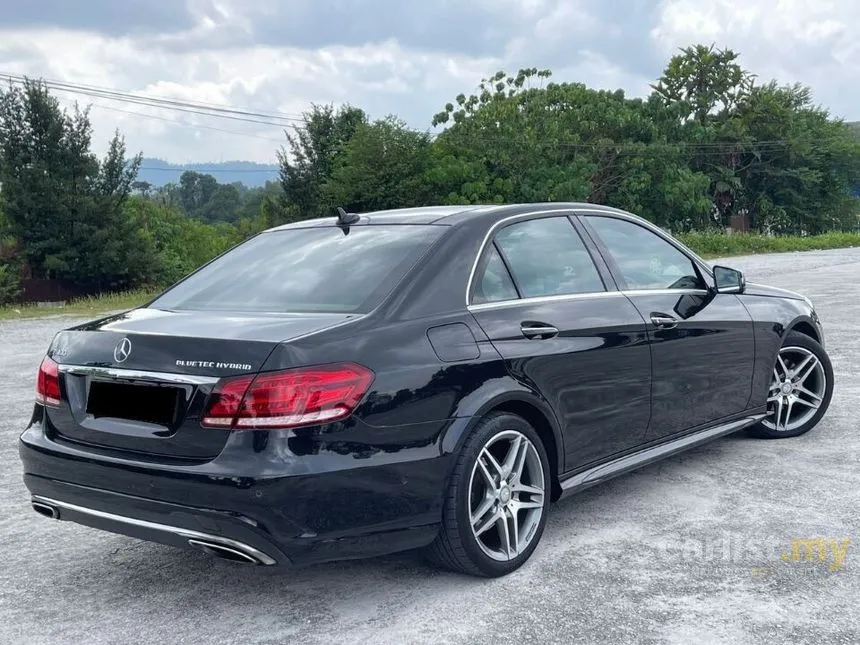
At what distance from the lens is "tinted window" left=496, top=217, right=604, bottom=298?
4.20 metres

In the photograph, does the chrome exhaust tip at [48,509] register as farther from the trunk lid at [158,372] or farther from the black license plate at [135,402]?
the black license plate at [135,402]

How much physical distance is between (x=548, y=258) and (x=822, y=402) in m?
2.72

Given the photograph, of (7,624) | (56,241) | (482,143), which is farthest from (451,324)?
(482,143)

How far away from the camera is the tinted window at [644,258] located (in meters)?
4.76

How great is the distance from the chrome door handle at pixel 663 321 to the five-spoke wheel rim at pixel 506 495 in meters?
1.12

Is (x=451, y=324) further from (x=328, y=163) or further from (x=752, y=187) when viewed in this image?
(x=752, y=187)

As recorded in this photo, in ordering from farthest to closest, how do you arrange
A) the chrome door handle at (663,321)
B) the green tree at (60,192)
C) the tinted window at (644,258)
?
the green tree at (60,192) → the tinted window at (644,258) → the chrome door handle at (663,321)

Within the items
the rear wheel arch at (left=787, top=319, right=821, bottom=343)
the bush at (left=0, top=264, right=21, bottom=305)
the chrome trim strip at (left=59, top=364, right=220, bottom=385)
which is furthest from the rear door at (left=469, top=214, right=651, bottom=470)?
the bush at (left=0, top=264, right=21, bottom=305)

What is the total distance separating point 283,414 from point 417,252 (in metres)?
1.08

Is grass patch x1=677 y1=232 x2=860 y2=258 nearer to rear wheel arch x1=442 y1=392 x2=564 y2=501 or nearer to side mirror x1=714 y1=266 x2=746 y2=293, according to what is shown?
side mirror x1=714 y1=266 x2=746 y2=293

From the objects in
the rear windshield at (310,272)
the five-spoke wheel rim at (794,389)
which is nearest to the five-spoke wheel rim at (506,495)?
the rear windshield at (310,272)

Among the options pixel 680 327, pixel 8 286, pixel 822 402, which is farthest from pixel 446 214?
pixel 8 286

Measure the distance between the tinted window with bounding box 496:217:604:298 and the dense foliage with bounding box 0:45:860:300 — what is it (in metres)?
30.5

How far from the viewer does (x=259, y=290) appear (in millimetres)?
4074
